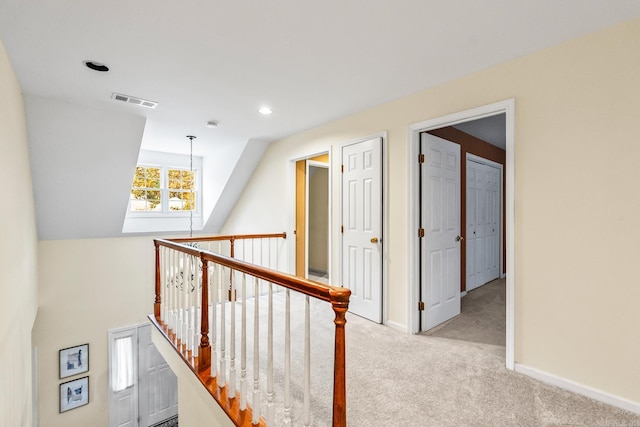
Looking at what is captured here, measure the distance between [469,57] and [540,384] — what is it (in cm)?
242

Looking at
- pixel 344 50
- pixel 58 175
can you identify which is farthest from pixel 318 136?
pixel 58 175

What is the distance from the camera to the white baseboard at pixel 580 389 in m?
1.81

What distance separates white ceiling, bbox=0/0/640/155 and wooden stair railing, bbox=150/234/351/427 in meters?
1.51

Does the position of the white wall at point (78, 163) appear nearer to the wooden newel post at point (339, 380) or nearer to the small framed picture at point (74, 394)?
the small framed picture at point (74, 394)

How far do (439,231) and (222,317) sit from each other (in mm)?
2334

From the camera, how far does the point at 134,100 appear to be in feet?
10.4

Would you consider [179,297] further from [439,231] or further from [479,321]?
[479,321]

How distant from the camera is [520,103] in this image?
89.2 inches

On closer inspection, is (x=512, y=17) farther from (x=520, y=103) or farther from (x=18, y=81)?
(x=18, y=81)

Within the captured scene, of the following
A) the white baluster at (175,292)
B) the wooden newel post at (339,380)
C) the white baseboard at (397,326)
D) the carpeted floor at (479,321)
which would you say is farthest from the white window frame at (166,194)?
the wooden newel post at (339,380)

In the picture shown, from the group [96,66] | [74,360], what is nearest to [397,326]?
[96,66]

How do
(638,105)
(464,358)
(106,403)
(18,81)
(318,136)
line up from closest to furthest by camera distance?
(638,105) → (464,358) → (18,81) → (318,136) → (106,403)

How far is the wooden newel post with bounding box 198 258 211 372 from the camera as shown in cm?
217

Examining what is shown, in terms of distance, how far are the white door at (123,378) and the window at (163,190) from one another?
7.43 ft
